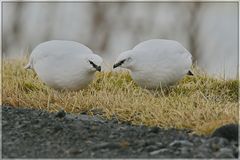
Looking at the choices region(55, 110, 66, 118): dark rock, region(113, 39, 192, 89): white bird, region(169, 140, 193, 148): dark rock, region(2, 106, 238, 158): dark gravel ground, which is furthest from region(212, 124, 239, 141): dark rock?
region(113, 39, 192, 89): white bird

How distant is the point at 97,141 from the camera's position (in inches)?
211

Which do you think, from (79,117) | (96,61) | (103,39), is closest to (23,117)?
(79,117)

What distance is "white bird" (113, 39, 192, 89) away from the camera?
6.94m

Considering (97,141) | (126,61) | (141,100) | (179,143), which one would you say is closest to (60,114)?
(141,100)

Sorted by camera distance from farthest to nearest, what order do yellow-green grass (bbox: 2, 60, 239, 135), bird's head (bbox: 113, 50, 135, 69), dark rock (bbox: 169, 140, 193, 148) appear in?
bird's head (bbox: 113, 50, 135, 69), yellow-green grass (bbox: 2, 60, 239, 135), dark rock (bbox: 169, 140, 193, 148)

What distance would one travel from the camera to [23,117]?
6.15 m

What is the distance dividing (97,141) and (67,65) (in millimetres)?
1752

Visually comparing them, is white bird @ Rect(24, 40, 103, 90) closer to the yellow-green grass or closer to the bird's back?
the yellow-green grass

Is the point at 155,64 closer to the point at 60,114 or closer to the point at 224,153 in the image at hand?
the point at 60,114

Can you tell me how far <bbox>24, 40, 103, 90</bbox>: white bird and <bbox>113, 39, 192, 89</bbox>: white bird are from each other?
26cm

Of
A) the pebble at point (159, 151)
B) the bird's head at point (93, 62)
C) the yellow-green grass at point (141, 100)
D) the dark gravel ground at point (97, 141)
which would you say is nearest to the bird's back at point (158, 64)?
the yellow-green grass at point (141, 100)

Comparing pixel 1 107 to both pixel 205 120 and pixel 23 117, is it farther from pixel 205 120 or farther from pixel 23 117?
pixel 205 120

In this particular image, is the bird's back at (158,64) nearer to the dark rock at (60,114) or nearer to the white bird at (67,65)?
the white bird at (67,65)

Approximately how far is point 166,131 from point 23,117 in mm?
1249
